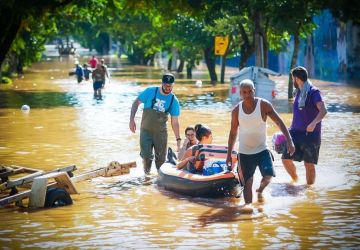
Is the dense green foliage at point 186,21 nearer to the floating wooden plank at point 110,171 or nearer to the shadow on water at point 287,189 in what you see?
the shadow on water at point 287,189

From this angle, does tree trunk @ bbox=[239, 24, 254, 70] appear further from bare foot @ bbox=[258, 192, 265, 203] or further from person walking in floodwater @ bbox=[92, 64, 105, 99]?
bare foot @ bbox=[258, 192, 265, 203]

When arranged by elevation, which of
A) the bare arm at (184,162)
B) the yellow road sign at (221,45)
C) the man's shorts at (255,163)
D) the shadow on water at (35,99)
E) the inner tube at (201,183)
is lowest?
the shadow on water at (35,99)

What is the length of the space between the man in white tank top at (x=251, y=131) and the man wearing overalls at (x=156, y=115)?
2320 mm

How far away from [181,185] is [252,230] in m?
2.39

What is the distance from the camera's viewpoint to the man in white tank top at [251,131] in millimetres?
10844

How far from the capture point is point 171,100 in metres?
13.4

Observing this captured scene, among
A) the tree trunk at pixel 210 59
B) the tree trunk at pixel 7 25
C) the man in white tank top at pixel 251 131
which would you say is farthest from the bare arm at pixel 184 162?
the tree trunk at pixel 210 59

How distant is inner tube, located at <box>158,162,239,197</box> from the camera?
1155 centimetres

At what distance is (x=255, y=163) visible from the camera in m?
11.1

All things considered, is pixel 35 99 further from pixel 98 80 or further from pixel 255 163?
pixel 255 163

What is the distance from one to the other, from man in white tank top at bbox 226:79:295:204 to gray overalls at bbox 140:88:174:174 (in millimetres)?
2540

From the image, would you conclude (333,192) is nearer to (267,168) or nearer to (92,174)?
(267,168)

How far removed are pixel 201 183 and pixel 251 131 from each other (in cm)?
122

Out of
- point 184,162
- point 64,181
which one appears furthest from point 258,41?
point 64,181
